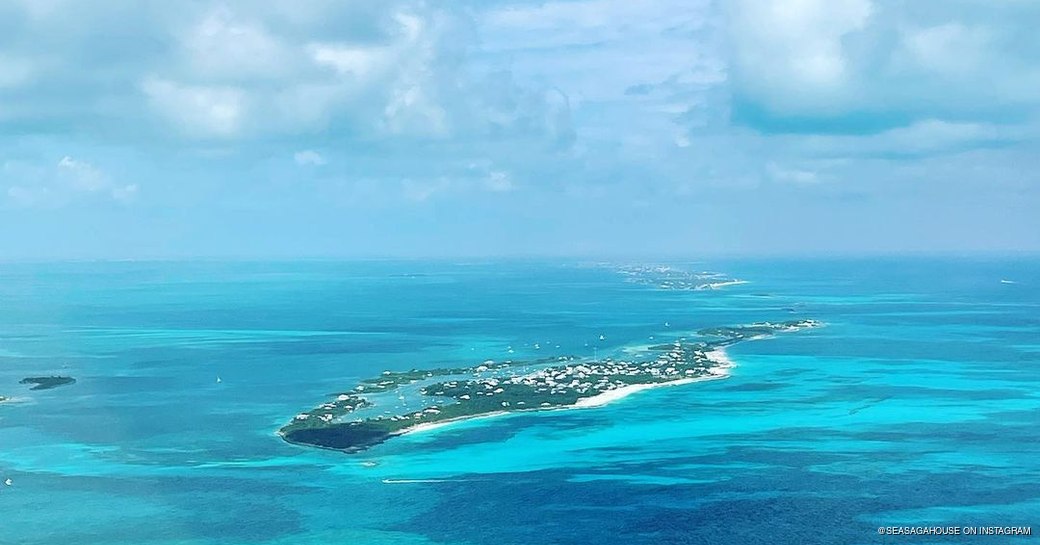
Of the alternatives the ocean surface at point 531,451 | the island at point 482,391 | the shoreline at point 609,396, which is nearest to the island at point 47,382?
the ocean surface at point 531,451

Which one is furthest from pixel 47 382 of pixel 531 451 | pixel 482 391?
pixel 531 451

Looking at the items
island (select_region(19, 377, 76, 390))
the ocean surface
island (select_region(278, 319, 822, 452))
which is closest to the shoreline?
island (select_region(278, 319, 822, 452))

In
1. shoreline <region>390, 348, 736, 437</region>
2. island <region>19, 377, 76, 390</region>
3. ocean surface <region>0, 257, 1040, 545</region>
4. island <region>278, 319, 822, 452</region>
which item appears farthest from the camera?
island <region>19, 377, 76, 390</region>

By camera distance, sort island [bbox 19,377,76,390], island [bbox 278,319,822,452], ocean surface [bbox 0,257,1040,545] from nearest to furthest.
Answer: ocean surface [bbox 0,257,1040,545] < island [bbox 278,319,822,452] < island [bbox 19,377,76,390]

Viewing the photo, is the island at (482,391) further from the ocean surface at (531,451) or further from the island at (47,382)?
the island at (47,382)

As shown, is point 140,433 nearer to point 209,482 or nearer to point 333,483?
point 209,482

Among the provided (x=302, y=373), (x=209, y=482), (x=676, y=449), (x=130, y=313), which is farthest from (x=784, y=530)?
(x=130, y=313)

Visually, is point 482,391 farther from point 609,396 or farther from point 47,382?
point 47,382

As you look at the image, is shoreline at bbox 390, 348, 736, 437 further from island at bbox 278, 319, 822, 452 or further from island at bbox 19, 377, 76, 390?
island at bbox 19, 377, 76, 390
